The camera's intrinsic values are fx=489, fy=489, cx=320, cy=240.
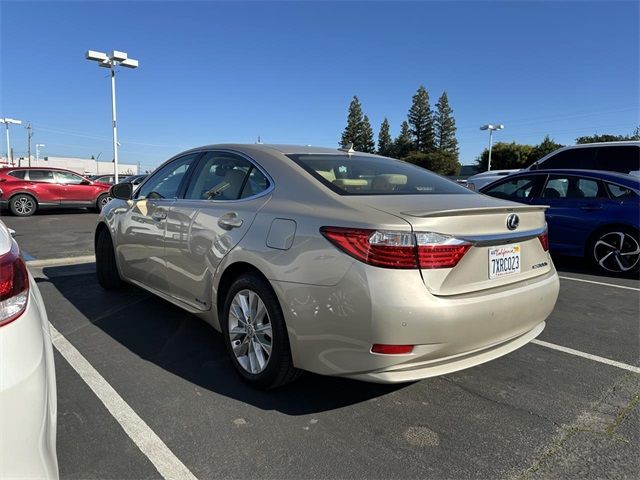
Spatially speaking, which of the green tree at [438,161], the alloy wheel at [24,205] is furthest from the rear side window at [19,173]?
the green tree at [438,161]

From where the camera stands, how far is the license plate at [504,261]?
2.68 metres

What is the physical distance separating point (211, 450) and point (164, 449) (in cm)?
23

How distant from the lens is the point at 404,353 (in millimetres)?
2404

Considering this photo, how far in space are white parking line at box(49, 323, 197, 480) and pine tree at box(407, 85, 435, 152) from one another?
6920 centimetres

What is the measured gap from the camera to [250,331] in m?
3.00

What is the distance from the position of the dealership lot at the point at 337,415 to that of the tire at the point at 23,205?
40.8 feet

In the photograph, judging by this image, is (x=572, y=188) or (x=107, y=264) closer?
(x=107, y=264)

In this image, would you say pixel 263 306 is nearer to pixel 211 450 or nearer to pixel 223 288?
pixel 223 288

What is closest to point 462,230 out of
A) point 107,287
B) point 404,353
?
point 404,353

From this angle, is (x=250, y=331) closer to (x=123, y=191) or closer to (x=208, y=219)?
(x=208, y=219)

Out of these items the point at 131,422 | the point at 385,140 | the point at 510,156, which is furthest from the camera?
the point at 385,140

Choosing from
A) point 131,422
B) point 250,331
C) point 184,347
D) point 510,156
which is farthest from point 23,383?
point 510,156

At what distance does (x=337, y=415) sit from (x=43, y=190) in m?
15.0

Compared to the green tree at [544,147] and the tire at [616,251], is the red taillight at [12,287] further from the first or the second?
the green tree at [544,147]
